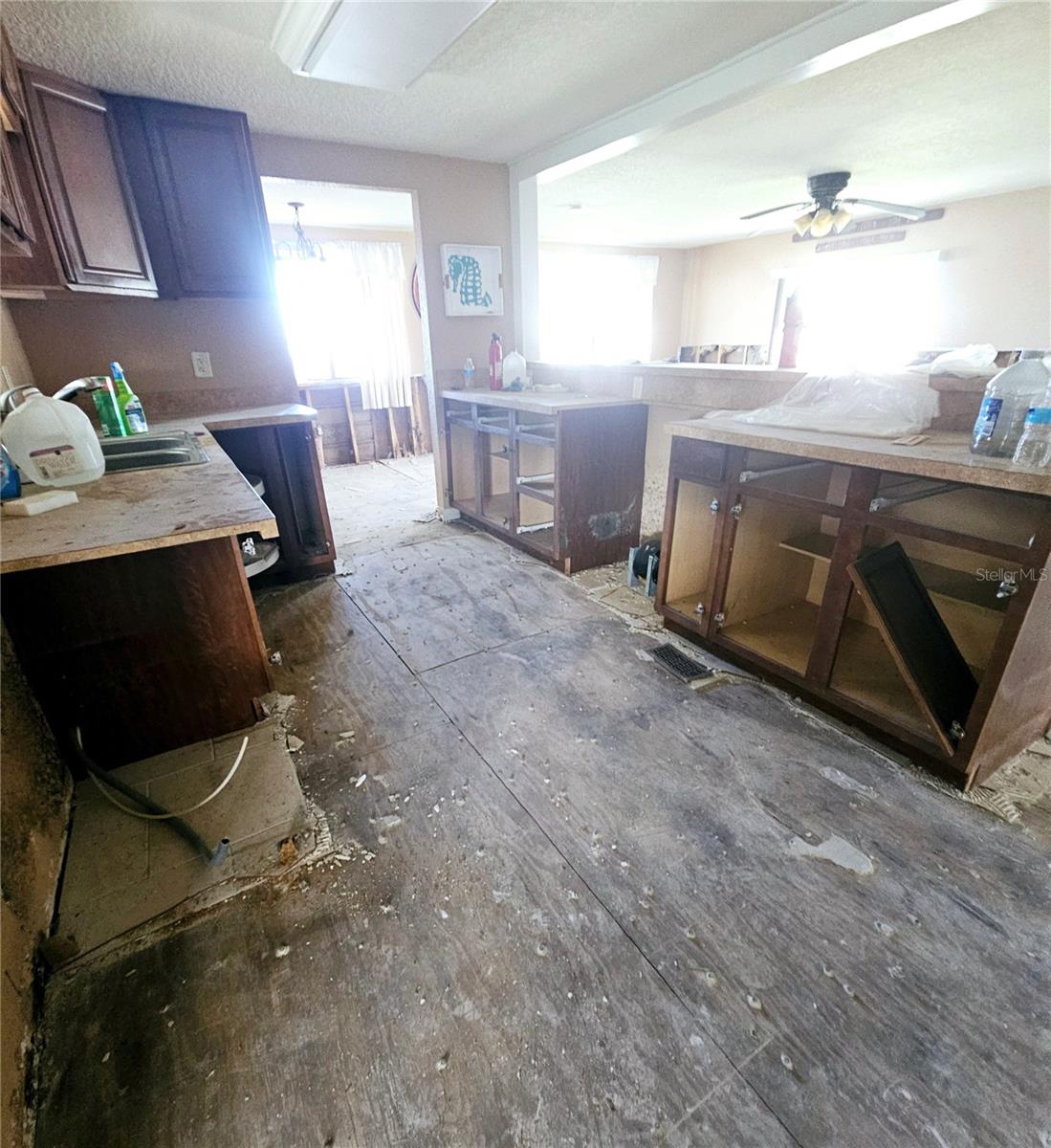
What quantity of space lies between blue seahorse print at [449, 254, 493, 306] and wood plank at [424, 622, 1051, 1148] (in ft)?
9.05

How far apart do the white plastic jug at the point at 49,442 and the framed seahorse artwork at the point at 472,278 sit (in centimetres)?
252

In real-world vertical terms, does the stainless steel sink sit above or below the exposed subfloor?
above

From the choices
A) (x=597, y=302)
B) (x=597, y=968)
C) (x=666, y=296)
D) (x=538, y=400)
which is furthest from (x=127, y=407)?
(x=666, y=296)

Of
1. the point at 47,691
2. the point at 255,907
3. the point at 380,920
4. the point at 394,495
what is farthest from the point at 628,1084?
the point at 394,495

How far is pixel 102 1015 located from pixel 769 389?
2748 mm

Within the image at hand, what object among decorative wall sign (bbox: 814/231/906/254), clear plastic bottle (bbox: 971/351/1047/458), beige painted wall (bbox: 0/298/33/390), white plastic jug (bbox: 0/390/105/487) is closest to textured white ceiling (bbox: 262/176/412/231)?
beige painted wall (bbox: 0/298/33/390)

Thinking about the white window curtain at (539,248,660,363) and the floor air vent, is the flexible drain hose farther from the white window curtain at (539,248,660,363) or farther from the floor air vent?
the white window curtain at (539,248,660,363)

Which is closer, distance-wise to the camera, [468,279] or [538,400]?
[538,400]

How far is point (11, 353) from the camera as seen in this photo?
233 cm

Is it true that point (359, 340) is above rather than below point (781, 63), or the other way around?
below

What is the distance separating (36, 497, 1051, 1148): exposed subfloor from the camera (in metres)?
0.92

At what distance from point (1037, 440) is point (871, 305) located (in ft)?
19.3

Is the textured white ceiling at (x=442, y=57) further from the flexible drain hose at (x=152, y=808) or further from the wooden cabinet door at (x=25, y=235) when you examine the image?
the flexible drain hose at (x=152, y=808)

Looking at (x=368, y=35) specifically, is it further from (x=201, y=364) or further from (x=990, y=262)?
(x=990, y=262)
